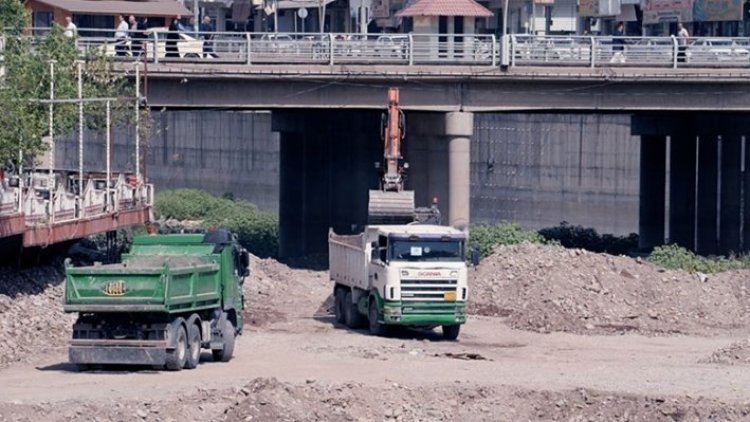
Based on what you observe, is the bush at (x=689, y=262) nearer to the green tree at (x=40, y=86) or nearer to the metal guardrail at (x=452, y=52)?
the metal guardrail at (x=452, y=52)

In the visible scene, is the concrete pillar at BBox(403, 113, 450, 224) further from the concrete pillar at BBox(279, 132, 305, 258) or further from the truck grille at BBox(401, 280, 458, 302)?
the truck grille at BBox(401, 280, 458, 302)

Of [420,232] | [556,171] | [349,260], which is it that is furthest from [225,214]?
[420,232]

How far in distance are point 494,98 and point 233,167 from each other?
5195cm

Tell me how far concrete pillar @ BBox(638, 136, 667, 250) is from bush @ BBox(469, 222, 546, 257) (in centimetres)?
885

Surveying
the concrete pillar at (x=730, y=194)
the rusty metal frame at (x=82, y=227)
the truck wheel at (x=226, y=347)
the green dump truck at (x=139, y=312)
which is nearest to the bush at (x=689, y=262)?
the concrete pillar at (x=730, y=194)

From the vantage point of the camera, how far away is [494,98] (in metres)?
63.9

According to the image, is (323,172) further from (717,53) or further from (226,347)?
(226,347)

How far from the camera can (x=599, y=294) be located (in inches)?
2053

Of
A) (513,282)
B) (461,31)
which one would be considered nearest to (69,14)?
(461,31)

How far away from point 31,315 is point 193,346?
7166mm

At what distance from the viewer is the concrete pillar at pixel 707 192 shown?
75375 mm

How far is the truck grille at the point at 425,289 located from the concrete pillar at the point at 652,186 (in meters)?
35.7

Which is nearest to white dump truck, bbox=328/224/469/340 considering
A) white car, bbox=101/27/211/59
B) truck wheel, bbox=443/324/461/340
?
truck wheel, bbox=443/324/461/340

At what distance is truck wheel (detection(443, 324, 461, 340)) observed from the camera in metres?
44.8
